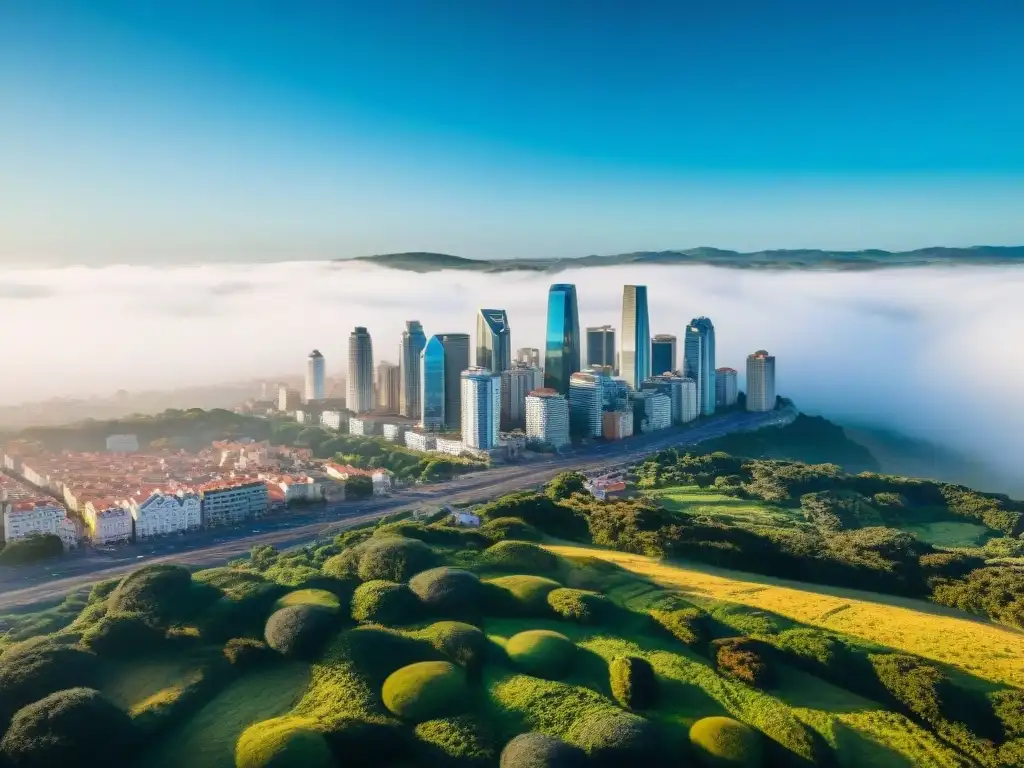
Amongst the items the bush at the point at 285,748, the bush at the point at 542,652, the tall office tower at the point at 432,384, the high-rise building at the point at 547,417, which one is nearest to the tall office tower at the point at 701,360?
the high-rise building at the point at 547,417

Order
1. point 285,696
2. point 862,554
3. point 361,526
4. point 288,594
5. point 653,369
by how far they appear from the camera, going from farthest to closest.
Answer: point 653,369
point 361,526
point 862,554
point 288,594
point 285,696

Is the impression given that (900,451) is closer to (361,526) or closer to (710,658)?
(361,526)

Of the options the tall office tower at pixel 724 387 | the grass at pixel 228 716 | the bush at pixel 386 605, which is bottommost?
the tall office tower at pixel 724 387

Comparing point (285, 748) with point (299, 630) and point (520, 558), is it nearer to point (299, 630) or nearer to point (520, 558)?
point (299, 630)

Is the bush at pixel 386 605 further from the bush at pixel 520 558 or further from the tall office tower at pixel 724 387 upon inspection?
the tall office tower at pixel 724 387

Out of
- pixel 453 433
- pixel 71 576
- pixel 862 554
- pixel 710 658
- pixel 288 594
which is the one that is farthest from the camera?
pixel 453 433

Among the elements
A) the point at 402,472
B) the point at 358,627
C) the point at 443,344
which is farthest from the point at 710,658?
the point at 443,344

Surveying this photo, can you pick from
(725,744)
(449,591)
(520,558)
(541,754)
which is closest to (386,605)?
(449,591)
